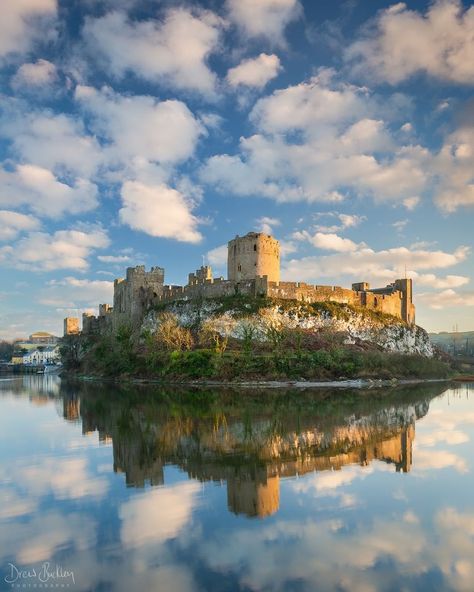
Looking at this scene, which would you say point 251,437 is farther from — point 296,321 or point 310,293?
point 310,293

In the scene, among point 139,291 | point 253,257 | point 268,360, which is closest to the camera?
point 268,360

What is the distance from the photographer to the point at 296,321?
184ft

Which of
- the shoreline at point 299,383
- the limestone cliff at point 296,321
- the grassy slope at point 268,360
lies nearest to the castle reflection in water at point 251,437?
the shoreline at point 299,383

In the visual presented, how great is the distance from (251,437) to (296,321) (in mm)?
39698

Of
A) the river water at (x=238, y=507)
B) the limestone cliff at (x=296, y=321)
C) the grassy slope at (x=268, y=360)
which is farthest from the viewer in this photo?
the limestone cliff at (x=296, y=321)

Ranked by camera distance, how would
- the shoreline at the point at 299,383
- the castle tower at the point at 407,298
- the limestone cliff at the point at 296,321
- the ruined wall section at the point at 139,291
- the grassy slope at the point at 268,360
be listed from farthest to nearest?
the castle tower at the point at 407,298
the ruined wall section at the point at 139,291
the limestone cliff at the point at 296,321
the grassy slope at the point at 268,360
the shoreline at the point at 299,383

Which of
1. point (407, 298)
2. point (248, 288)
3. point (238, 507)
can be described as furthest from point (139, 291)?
point (238, 507)

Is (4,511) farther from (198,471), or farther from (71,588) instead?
(198,471)

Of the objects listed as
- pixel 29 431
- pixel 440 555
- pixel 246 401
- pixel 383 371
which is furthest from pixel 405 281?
pixel 440 555

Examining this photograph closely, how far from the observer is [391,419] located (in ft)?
70.0

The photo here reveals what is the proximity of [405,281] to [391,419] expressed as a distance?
5614 cm

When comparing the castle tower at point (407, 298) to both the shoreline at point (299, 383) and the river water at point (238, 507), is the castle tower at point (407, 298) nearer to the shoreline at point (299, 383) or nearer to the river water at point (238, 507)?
the shoreline at point (299, 383)

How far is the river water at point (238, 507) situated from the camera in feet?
22.5

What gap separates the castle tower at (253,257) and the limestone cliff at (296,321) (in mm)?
5417
